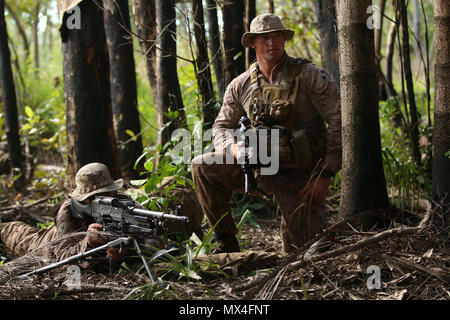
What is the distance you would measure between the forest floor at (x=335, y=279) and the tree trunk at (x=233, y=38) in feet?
9.00

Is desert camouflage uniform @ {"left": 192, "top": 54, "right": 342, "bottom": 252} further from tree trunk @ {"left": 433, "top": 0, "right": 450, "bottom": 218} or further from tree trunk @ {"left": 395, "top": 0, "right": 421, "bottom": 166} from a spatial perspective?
tree trunk @ {"left": 395, "top": 0, "right": 421, "bottom": 166}

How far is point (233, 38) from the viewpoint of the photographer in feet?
19.7

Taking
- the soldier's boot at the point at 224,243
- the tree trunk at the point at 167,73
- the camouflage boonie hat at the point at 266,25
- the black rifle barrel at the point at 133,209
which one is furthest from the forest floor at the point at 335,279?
the tree trunk at the point at 167,73

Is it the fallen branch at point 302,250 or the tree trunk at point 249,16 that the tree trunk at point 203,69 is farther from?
the fallen branch at point 302,250

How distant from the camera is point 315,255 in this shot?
10.6 ft

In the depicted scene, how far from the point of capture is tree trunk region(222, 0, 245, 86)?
5750 millimetres

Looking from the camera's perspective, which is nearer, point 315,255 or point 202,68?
point 315,255

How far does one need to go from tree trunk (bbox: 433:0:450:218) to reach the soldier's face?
1.21 metres

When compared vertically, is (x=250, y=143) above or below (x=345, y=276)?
above

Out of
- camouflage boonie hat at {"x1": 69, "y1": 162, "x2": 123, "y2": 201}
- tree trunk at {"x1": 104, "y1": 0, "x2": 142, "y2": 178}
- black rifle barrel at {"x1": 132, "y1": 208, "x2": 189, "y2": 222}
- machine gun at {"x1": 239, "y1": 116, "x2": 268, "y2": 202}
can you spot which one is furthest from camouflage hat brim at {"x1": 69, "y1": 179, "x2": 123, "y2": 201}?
tree trunk at {"x1": 104, "y1": 0, "x2": 142, "y2": 178}

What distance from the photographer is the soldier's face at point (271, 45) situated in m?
4.23

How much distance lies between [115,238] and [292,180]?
146 cm
